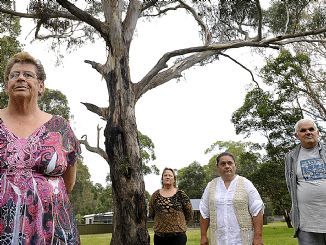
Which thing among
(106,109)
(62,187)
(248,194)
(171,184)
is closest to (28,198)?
(62,187)

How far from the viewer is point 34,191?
202cm

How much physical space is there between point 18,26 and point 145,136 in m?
18.6

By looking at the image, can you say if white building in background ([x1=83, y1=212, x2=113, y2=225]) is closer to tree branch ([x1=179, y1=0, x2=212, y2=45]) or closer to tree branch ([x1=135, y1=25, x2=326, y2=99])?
tree branch ([x1=179, y1=0, x2=212, y2=45])

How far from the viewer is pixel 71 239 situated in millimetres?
2096

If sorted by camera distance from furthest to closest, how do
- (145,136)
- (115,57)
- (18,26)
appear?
1. (145,136)
2. (18,26)
3. (115,57)

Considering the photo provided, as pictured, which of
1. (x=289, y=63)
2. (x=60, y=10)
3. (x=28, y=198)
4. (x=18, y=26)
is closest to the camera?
(x=28, y=198)

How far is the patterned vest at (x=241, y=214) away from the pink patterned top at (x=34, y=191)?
93.2 inches

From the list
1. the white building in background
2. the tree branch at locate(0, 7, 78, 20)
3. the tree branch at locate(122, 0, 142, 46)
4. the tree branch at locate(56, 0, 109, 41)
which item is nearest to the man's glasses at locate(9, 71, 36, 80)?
the tree branch at locate(56, 0, 109, 41)

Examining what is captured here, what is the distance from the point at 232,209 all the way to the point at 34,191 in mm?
2592

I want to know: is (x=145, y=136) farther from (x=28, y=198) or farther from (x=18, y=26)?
(x=28, y=198)

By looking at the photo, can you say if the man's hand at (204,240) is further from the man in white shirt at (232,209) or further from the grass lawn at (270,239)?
the grass lawn at (270,239)

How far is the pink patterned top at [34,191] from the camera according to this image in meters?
1.95

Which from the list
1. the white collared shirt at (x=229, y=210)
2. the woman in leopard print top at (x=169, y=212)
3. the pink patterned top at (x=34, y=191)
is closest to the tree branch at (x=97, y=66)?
the woman in leopard print top at (x=169, y=212)

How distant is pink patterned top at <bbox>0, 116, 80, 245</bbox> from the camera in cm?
195
